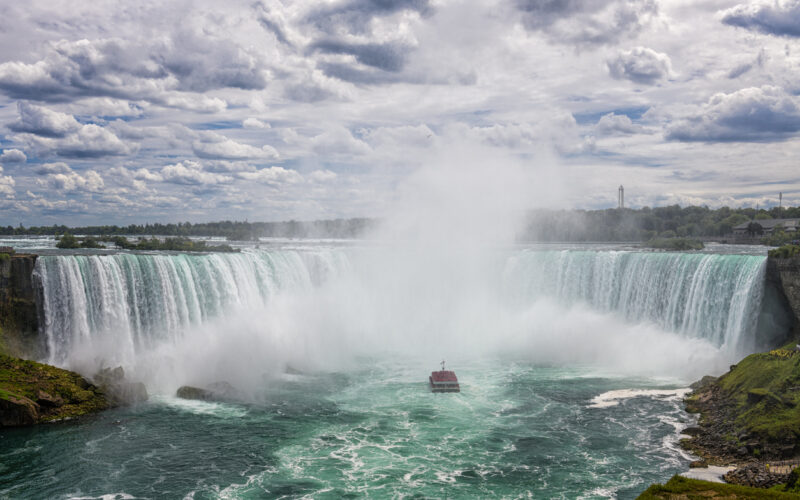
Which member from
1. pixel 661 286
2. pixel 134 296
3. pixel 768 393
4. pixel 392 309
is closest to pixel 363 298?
pixel 392 309

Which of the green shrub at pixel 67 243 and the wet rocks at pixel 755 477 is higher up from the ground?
the green shrub at pixel 67 243

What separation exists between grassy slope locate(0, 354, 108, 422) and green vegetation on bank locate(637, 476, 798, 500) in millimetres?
20956

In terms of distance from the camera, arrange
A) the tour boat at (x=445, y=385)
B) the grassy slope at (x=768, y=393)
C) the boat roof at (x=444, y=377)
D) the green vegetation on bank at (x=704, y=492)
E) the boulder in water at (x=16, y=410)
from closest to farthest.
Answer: the green vegetation on bank at (x=704, y=492) < the grassy slope at (x=768, y=393) < the boulder in water at (x=16, y=410) < the tour boat at (x=445, y=385) < the boat roof at (x=444, y=377)

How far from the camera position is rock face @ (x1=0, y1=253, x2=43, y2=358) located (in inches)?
1054

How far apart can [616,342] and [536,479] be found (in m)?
19.8

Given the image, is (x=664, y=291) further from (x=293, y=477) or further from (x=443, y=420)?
(x=293, y=477)

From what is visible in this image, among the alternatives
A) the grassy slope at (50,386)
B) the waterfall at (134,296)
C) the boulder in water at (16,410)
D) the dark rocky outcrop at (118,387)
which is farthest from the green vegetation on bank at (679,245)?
the boulder in water at (16,410)

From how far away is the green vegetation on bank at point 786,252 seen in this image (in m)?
28.6

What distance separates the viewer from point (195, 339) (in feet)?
103

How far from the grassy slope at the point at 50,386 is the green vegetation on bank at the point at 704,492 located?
2096 centimetres

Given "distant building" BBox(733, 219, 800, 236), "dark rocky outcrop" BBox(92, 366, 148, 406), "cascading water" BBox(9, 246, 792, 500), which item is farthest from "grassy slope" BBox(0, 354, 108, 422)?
"distant building" BBox(733, 219, 800, 236)

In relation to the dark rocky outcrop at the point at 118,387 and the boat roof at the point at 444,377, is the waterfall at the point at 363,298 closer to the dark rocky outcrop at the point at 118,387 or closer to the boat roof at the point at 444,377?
the dark rocky outcrop at the point at 118,387

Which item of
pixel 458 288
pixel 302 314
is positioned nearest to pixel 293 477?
pixel 302 314

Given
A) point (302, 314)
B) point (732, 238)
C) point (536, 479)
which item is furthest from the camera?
point (732, 238)
